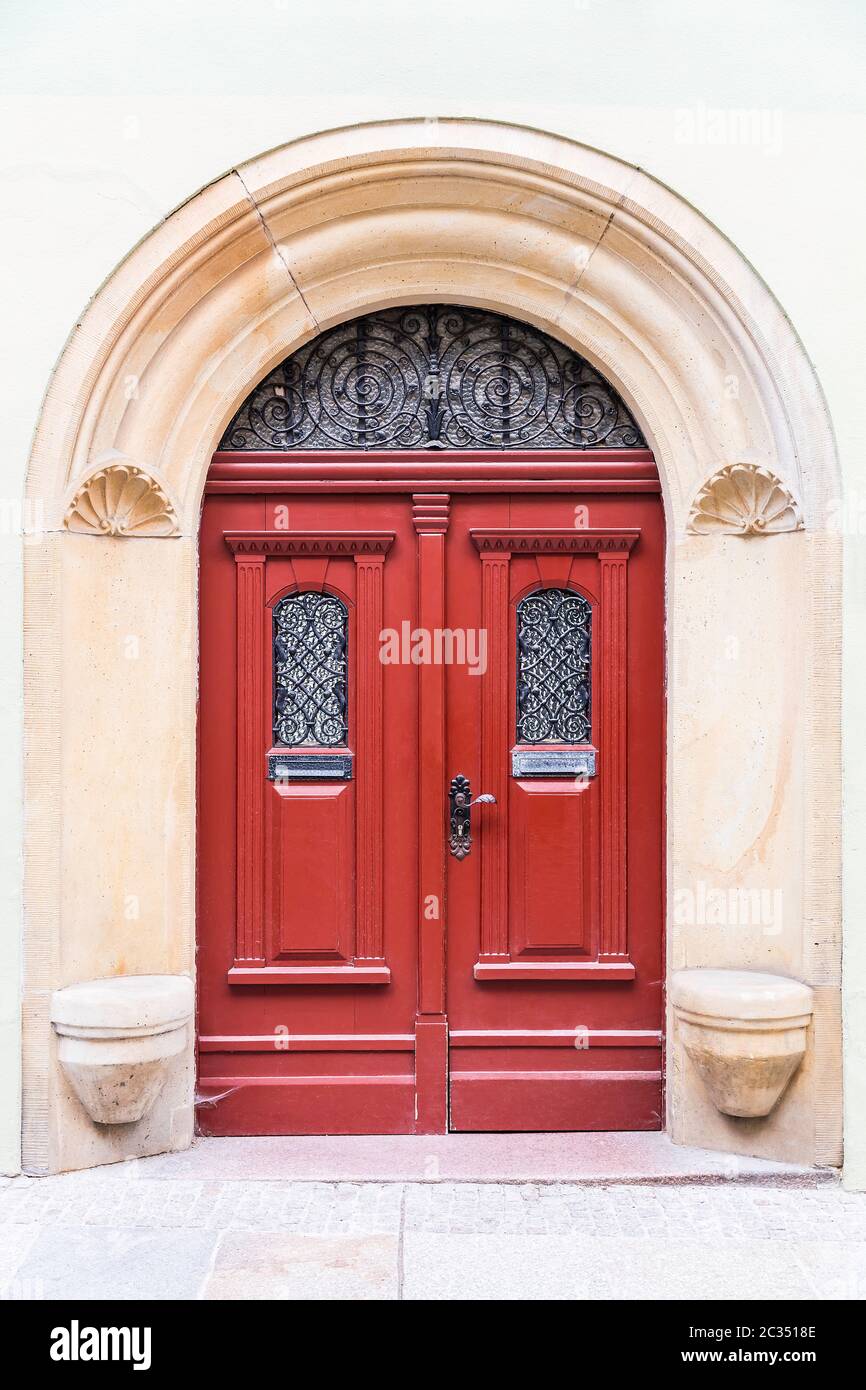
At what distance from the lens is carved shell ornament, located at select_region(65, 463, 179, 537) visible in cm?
424

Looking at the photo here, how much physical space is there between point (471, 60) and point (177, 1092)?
3.94 metres

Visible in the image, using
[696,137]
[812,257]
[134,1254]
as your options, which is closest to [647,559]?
[812,257]

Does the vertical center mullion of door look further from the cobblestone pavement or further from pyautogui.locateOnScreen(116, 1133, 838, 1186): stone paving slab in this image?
the cobblestone pavement

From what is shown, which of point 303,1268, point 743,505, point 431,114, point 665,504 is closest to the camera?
A: point 303,1268

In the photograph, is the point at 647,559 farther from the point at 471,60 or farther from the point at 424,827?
the point at 471,60

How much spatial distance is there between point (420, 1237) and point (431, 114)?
3856 millimetres

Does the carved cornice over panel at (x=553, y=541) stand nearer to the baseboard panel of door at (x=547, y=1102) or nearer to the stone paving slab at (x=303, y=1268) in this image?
the baseboard panel of door at (x=547, y=1102)

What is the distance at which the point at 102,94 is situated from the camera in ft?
13.4

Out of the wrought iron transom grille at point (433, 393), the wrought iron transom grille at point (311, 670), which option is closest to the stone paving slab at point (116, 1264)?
the wrought iron transom grille at point (311, 670)

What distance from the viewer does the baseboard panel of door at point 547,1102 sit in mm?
4473

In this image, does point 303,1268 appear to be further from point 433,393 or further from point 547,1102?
point 433,393

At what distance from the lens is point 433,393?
14.9 ft

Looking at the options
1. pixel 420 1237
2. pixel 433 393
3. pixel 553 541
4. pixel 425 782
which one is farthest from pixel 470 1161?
pixel 433 393

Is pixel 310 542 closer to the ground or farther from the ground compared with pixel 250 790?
farther from the ground
